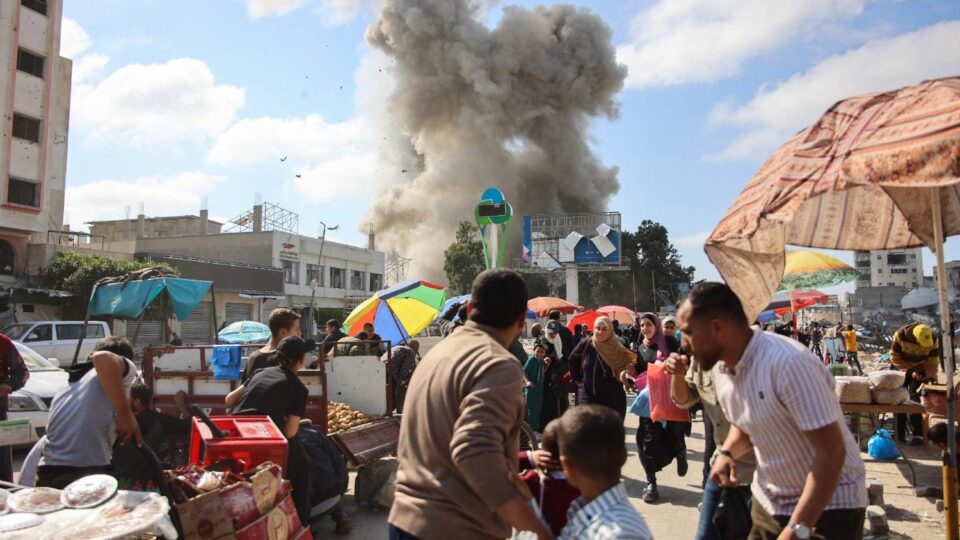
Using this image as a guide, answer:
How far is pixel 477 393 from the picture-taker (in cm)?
191

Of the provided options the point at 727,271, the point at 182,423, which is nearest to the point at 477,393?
the point at 727,271

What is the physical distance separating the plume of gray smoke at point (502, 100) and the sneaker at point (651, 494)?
156 feet

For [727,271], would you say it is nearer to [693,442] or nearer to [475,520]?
[475,520]

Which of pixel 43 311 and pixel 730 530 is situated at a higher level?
pixel 43 311

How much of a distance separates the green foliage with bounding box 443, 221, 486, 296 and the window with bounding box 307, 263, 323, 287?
922 centimetres

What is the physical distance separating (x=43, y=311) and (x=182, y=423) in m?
23.8

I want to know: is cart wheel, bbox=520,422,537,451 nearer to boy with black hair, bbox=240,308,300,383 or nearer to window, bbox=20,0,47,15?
boy with black hair, bbox=240,308,300,383

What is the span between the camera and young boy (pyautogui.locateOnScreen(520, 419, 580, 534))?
2.04 meters

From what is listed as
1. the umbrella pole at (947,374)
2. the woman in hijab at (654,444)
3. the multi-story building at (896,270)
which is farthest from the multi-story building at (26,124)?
the multi-story building at (896,270)

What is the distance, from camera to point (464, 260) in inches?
1890

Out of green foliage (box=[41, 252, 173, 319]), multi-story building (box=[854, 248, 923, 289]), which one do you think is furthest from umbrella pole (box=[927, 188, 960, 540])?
multi-story building (box=[854, 248, 923, 289])

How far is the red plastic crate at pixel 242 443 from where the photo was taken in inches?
144

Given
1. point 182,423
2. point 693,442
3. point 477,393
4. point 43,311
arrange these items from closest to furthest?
1. point 477,393
2. point 182,423
3. point 693,442
4. point 43,311

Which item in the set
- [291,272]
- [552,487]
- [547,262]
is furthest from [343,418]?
[547,262]
